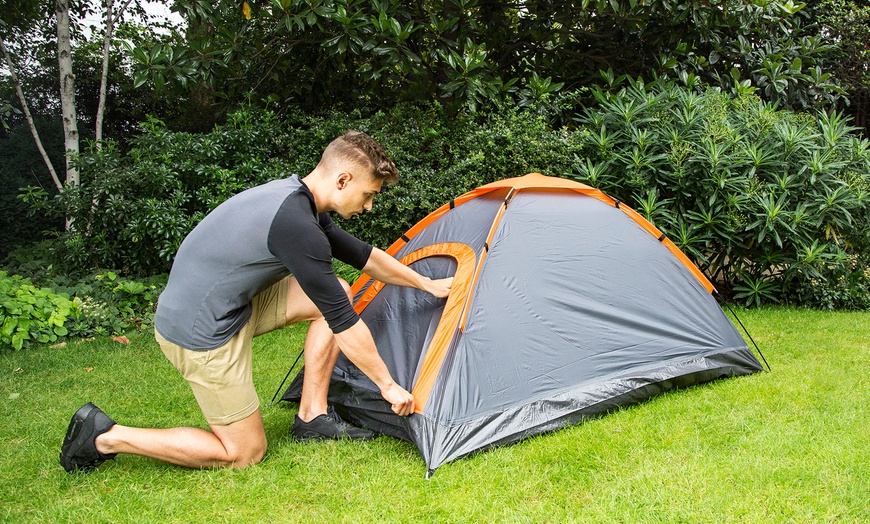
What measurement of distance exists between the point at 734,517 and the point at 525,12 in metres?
5.81

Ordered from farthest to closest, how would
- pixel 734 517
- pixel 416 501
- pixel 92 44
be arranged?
1. pixel 92 44
2. pixel 416 501
3. pixel 734 517

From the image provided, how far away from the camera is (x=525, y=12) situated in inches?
274

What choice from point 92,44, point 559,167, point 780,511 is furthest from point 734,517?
point 92,44

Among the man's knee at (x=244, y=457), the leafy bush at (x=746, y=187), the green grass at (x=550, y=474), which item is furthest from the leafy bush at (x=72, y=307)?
the leafy bush at (x=746, y=187)

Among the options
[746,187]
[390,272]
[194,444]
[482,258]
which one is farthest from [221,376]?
[746,187]

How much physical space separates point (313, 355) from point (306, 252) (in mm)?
701

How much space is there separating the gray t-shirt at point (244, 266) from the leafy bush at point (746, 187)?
3.39 metres

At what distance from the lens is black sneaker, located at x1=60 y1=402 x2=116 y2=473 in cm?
269

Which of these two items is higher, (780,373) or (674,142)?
(674,142)

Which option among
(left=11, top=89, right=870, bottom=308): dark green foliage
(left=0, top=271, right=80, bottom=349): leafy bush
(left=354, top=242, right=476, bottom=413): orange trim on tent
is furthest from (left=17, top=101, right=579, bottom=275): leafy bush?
(left=354, top=242, right=476, bottom=413): orange trim on tent

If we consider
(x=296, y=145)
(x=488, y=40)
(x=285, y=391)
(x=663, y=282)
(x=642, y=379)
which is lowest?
(x=285, y=391)

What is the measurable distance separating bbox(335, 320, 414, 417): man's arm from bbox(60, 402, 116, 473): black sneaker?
993mm

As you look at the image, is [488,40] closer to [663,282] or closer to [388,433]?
[663,282]

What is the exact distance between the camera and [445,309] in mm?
3121
